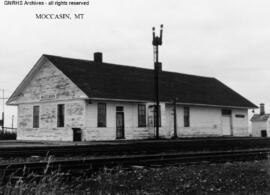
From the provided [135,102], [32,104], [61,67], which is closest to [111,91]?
[135,102]

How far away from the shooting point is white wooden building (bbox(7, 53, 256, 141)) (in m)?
27.4

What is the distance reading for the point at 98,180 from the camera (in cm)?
929

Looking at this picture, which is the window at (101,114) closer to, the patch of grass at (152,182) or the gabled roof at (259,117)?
the patch of grass at (152,182)

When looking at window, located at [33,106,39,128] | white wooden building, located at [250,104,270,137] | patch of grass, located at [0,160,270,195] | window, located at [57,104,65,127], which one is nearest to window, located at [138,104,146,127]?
window, located at [57,104,65,127]

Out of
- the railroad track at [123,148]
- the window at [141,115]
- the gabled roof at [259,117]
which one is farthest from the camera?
the gabled roof at [259,117]

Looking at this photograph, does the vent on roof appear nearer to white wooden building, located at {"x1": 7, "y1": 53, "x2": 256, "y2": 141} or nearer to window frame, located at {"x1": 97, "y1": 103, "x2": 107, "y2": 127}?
white wooden building, located at {"x1": 7, "y1": 53, "x2": 256, "y2": 141}

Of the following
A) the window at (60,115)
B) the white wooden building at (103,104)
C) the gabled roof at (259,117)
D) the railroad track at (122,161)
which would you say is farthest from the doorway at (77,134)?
the gabled roof at (259,117)

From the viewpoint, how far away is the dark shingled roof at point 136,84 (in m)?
28.5

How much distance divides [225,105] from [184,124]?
4.72m

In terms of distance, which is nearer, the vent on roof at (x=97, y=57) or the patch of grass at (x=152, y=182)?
the patch of grass at (x=152, y=182)

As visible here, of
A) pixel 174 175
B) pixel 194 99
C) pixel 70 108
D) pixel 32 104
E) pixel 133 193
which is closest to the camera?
pixel 133 193

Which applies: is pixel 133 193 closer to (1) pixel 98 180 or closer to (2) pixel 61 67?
(1) pixel 98 180

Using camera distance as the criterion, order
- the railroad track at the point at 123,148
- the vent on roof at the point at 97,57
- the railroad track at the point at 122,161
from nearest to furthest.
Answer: the railroad track at the point at 122,161 → the railroad track at the point at 123,148 → the vent on roof at the point at 97,57

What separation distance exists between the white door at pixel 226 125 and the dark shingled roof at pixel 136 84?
1117 millimetres
